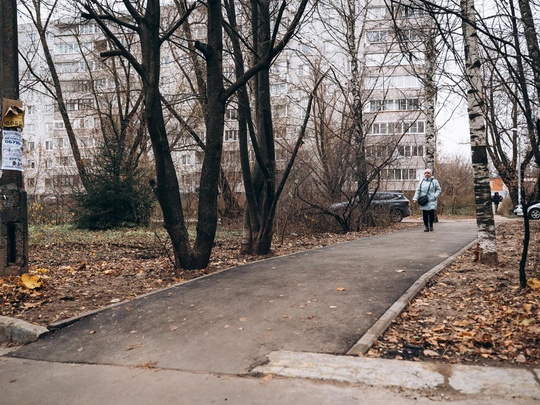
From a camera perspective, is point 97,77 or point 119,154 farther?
point 97,77

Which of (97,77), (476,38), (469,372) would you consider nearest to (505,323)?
(469,372)

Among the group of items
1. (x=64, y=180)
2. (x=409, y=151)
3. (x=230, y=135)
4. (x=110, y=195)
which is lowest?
(x=110, y=195)

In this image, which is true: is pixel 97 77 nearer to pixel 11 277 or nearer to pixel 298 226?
pixel 298 226

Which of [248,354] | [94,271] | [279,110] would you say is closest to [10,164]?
[94,271]

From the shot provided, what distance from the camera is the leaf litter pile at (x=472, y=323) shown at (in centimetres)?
514

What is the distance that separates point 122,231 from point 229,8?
11.6 meters

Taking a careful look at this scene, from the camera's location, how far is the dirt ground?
17.4 ft

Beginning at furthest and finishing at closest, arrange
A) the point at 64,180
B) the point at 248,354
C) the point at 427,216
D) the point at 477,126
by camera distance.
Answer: the point at 64,180
the point at 427,216
the point at 477,126
the point at 248,354

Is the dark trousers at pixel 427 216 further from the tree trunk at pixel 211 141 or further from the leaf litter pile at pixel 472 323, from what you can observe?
the tree trunk at pixel 211 141

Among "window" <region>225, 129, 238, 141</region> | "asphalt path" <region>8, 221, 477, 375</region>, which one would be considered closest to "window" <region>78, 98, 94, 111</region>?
"window" <region>225, 129, 238, 141</region>

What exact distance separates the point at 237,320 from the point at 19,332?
2.67m

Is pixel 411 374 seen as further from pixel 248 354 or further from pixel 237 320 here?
pixel 237 320

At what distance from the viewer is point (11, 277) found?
8.22 metres

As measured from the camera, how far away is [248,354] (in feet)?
17.3
